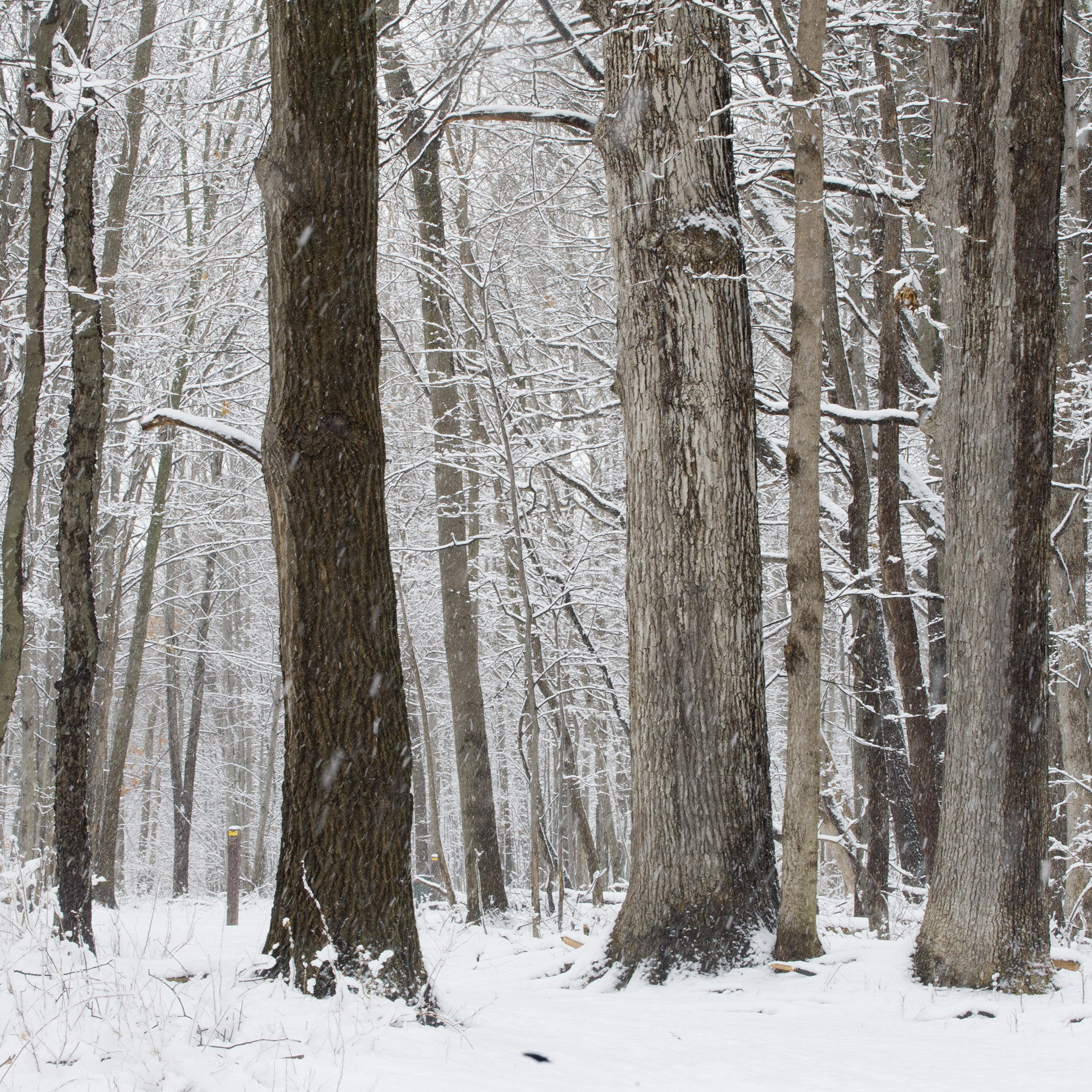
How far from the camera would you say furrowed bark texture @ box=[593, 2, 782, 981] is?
439 cm

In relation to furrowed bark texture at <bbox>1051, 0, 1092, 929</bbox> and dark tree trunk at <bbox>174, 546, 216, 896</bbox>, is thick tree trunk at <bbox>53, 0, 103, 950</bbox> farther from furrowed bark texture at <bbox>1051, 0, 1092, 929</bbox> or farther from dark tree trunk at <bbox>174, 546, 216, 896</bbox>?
dark tree trunk at <bbox>174, 546, 216, 896</bbox>

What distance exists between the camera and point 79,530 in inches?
209

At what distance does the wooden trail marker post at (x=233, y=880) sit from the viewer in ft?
34.8

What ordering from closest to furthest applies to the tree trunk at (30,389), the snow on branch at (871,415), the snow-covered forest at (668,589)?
the snow-covered forest at (668,589) < the tree trunk at (30,389) < the snow on branch at (871,415)

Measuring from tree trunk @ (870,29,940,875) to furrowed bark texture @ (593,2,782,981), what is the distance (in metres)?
3.20

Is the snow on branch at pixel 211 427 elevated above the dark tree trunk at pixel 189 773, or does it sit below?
above

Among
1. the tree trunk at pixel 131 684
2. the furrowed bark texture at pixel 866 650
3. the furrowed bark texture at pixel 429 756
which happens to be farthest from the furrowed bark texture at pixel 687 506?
the tree trunk at pixel 131 684

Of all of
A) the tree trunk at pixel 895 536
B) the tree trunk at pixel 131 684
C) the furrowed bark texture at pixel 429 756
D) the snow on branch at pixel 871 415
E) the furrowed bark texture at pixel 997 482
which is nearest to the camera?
the furrowed bark texture at pixel 997 482

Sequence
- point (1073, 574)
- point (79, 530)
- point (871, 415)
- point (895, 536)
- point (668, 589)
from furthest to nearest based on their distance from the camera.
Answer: point (1073, 574) < point (895, 536) < point (871, 415) < point (79, 530) < point (668, 589)

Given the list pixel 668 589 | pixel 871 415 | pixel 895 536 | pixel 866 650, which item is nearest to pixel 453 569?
pixel 866 650

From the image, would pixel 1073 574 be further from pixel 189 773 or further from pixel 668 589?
pixel 189 773

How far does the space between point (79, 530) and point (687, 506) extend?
3.52 m

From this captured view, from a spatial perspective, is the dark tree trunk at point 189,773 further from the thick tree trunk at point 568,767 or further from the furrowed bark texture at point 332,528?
the furrowed bark texture at point 332,528

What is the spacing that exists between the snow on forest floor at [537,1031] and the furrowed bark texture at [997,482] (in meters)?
0.35
